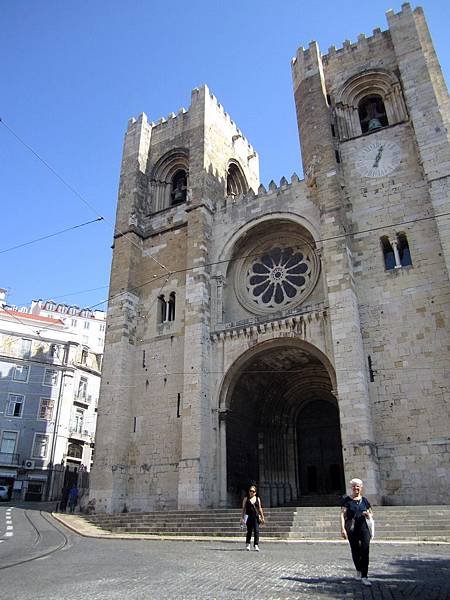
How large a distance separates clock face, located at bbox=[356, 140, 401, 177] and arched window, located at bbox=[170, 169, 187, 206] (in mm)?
8542

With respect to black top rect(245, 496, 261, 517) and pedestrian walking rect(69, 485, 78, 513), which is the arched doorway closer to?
pedestrian walking rect(69, 485, 78, 513)

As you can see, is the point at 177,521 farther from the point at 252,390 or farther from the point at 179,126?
the point at 179,126

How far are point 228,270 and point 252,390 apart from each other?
188 inches

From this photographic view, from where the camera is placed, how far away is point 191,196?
20.0m

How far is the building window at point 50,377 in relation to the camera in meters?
32.5

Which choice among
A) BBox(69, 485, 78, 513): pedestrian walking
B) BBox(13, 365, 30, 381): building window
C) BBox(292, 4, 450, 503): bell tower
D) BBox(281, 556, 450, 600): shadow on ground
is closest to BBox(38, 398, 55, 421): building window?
BBox(13, 365, 30, 381): building window

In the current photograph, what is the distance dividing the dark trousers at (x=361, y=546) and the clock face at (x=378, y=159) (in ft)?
45.3

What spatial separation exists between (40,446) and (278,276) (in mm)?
21610

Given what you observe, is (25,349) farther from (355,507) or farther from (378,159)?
(355,507)

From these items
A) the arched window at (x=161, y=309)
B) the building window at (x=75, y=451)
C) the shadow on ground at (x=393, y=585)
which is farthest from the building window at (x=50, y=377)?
the shadow on ground at (x=393, y=585)

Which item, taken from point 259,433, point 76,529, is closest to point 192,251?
point 259,433

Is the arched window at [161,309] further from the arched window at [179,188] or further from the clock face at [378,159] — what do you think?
the clock face at [378,159]

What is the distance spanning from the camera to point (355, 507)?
5.27 m

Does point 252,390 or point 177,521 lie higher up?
point 252,390
